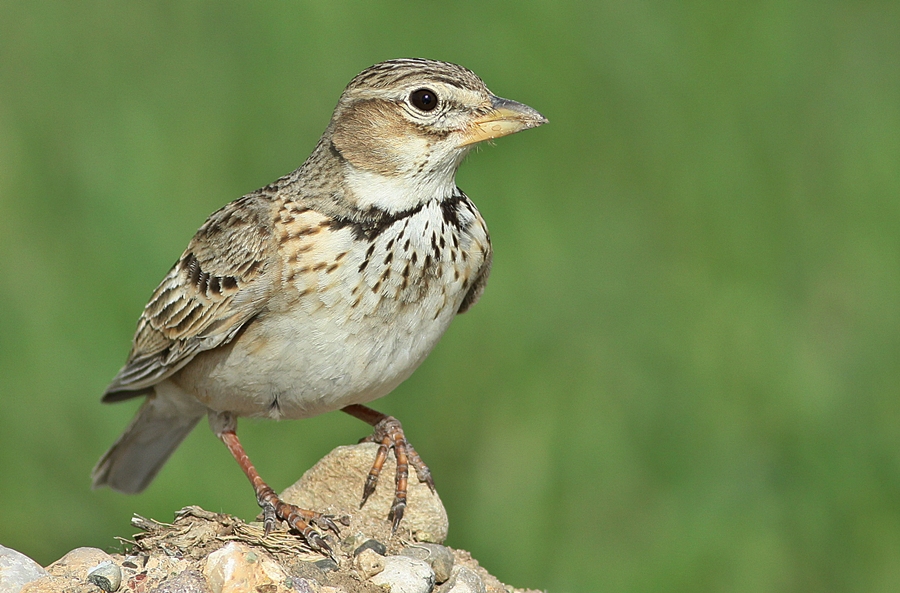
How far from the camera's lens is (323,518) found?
706 centimetres

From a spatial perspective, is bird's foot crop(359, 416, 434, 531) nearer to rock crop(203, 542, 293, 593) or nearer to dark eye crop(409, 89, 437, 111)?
rock crop(203, 542, 293, 593)

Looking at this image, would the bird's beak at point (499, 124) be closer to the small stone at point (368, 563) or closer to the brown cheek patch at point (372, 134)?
the brown cheek patch at point (372, 134)

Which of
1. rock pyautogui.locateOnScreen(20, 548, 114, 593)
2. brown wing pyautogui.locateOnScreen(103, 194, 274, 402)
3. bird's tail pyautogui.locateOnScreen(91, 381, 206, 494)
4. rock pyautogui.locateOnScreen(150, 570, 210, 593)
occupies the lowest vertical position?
bird's tail pyautogui.locateOnScreen(91, 381, 206, 494)

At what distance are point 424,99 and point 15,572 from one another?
3010 mm

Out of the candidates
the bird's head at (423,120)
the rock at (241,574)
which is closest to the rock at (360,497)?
the rock at (241,574)

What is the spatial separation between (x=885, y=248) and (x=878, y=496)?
96.9 inches

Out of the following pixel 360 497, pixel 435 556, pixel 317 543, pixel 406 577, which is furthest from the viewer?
pixel 360 497

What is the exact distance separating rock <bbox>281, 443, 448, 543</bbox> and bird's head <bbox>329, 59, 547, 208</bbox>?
1507mm

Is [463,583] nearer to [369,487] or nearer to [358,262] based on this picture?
[369,487]

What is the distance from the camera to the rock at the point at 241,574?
600 cm

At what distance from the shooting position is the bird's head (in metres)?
7.28

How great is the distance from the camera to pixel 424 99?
7.33 m

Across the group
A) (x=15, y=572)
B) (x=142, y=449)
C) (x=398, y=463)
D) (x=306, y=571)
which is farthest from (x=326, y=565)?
(x=142, y=449)

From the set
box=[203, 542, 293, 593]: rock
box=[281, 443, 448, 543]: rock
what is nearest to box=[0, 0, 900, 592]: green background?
box=[281, 443, 448, 543]: rock
